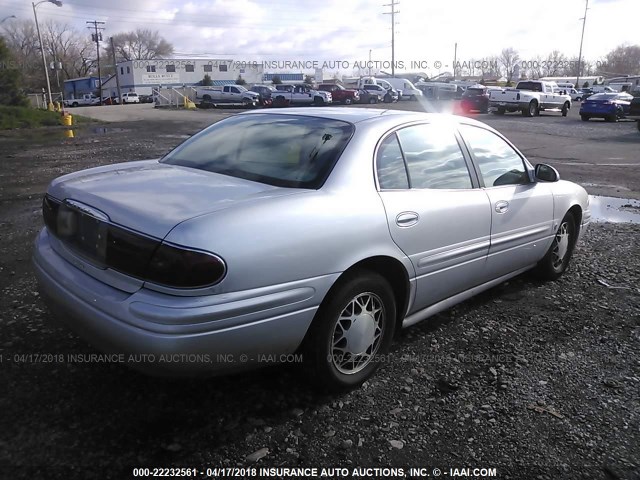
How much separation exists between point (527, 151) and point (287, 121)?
12.8 meters

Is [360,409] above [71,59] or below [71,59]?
below

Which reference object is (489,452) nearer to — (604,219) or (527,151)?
(604,219)

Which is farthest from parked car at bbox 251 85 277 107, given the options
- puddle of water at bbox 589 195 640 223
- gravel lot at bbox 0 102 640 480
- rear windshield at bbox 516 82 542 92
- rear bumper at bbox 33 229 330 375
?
rear bumper at bbox 33 229 330 375

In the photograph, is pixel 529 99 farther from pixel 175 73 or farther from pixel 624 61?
pixel 624 61

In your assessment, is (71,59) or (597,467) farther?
(71,59)

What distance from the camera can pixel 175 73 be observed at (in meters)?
79.7

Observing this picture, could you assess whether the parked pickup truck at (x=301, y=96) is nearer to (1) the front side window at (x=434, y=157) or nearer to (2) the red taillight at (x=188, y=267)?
(1) the front side window at (x=434, y=157)

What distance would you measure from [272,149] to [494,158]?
1764 millimetres

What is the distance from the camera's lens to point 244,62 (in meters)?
83.8

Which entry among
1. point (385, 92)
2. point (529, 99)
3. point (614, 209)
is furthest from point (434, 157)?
point (385, 92)

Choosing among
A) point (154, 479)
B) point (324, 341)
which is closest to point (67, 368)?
point (154, 479)

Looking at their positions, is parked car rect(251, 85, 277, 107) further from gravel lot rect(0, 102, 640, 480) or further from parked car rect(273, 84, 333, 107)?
gravel lot rect(0, 102, 640, 480)

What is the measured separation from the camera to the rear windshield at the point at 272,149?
2941 millimetres

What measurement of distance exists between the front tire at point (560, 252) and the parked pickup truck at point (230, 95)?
1664 inches
